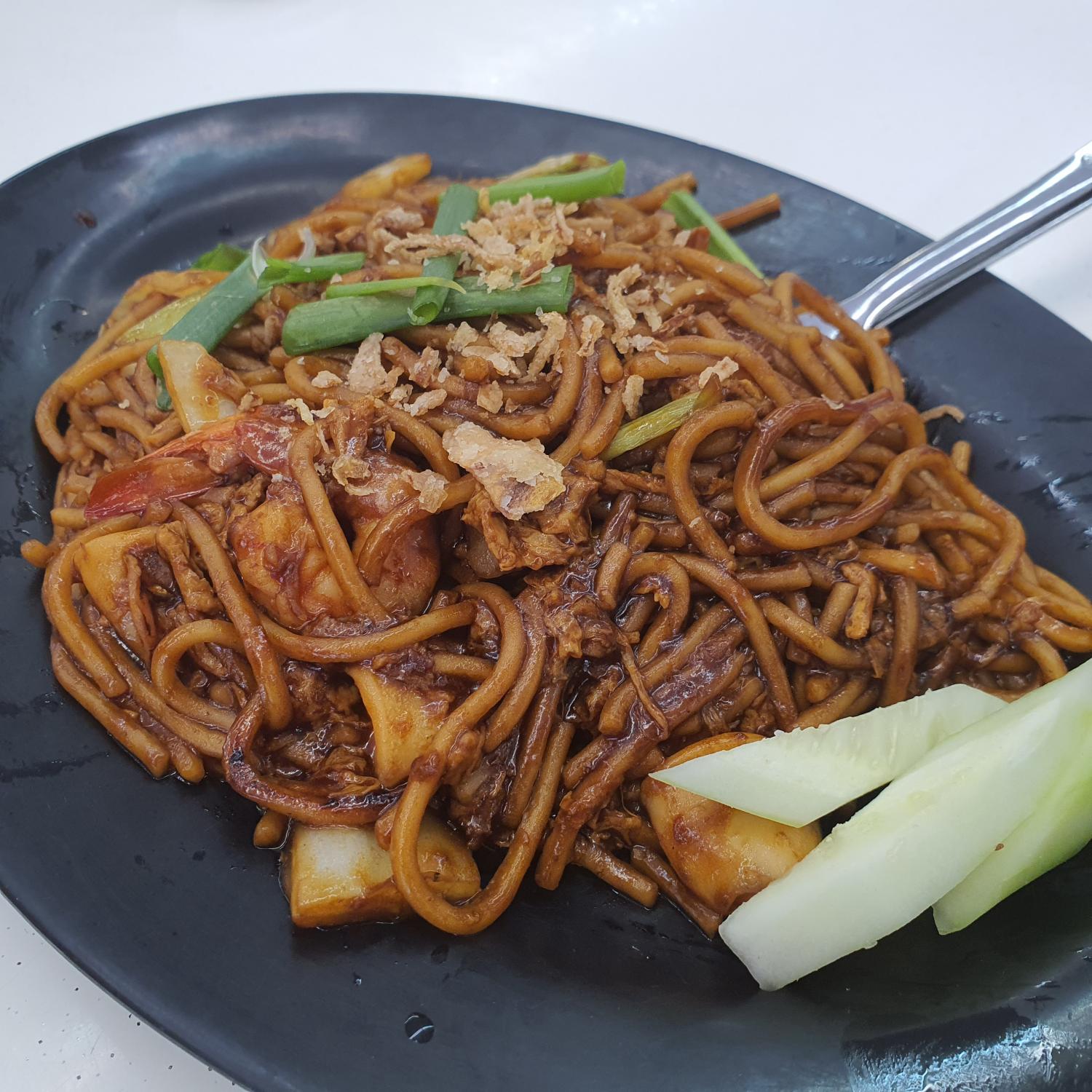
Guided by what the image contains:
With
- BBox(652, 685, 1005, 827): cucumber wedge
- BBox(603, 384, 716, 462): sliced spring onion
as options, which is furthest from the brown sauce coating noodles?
BBox(652, 685, 1005, 827): cucumber wedge

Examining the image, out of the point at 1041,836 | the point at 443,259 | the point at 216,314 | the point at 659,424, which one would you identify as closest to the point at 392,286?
the point at 443,259

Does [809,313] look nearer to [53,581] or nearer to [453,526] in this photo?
[453,526]

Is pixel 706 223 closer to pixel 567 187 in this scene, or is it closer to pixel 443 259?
pixel 567 187

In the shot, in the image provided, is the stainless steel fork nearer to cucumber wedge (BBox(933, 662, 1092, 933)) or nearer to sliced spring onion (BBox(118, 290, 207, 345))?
cucumber wedge (BBox(933, 662, 1092, 933))

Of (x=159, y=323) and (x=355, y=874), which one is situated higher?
(x=159, y=323)

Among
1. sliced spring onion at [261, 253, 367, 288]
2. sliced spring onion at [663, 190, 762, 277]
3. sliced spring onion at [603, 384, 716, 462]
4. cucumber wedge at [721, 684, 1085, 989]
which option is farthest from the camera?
sliced spring onion at [663, 190, 762, 277]

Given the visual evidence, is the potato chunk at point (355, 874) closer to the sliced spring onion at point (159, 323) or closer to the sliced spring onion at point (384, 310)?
the sliced spring onion at point (384, 310)
